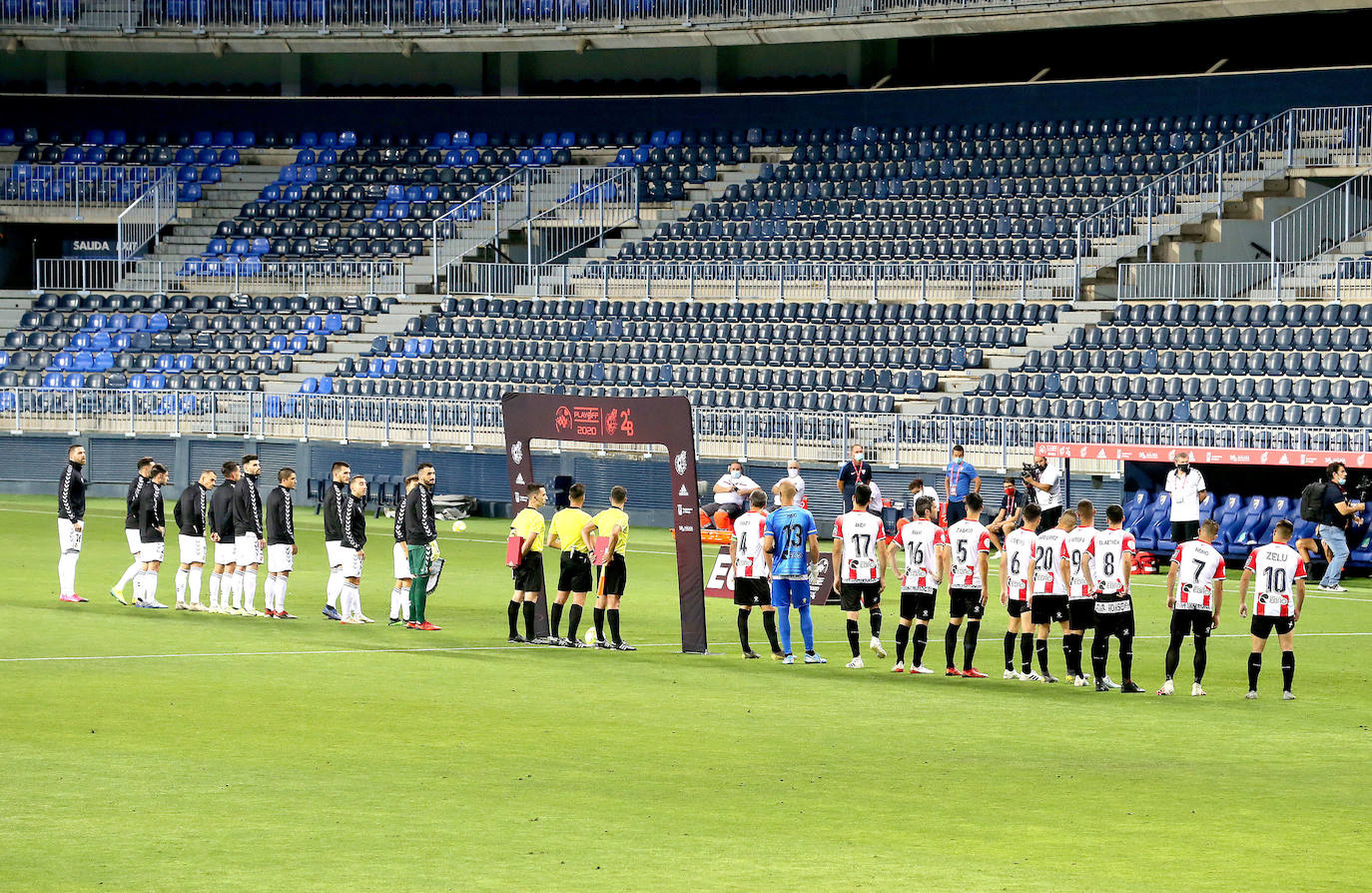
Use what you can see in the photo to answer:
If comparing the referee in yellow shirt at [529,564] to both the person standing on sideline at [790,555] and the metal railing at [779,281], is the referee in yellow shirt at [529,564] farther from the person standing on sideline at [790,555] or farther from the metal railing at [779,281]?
the metal railing at [779,281]

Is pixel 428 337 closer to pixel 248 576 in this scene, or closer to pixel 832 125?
pixel 832 125

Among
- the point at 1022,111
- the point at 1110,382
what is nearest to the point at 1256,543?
the point at 1110,382

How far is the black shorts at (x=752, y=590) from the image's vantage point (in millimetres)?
18891

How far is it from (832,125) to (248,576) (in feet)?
95.2

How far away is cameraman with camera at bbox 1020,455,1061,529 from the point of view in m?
27.2

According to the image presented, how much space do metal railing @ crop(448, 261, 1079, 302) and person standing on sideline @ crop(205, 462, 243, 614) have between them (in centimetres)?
2024

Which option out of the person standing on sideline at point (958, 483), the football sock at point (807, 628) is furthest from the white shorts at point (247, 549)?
the person standing on sideline at point (958, 483)

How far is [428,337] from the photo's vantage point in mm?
43375

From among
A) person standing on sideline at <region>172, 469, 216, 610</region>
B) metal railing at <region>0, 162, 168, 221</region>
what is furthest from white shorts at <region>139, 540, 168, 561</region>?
metal railing at <region>0, 162, 168, 221</region>

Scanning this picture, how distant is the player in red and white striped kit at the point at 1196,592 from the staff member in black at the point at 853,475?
13.8 meters

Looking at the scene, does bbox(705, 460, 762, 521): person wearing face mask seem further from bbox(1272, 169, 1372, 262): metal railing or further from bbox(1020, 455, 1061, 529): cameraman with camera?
bbox(1272, 169, 1372, 262): metal railing

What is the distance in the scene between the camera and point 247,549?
882 inches

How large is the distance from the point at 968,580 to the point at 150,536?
1002 centimetres

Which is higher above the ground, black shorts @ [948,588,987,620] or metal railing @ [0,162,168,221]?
metal railing @ [0,162,168,221]
